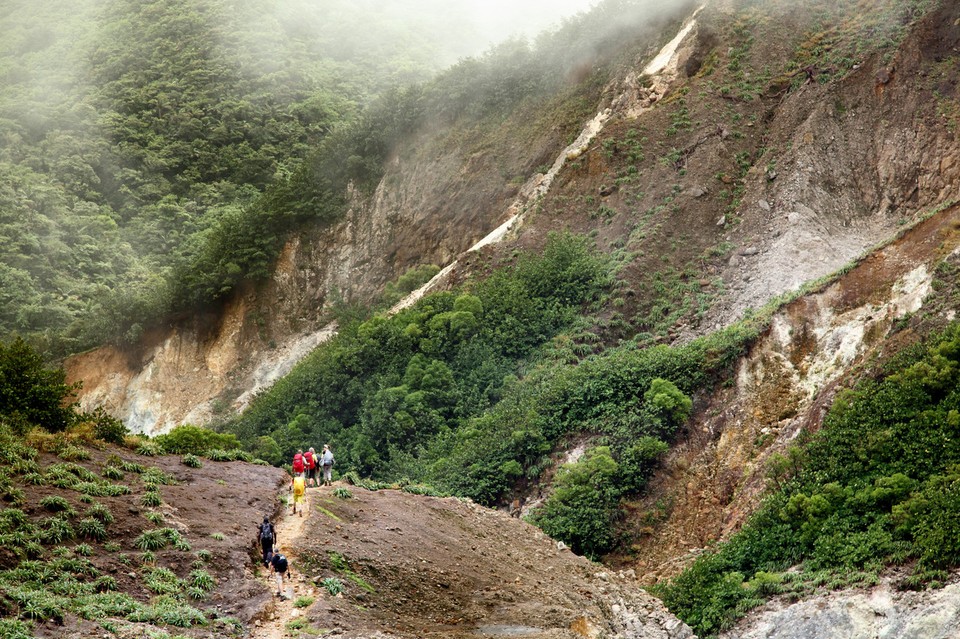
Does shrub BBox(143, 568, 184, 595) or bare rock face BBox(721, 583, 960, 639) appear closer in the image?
shrub BBox(143, 568, 184, 595)

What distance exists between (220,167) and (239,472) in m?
45.0

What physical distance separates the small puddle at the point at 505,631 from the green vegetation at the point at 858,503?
Answer: 14.4 ft

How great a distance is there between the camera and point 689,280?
3316 centimetres

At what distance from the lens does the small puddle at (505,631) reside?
17094 mm

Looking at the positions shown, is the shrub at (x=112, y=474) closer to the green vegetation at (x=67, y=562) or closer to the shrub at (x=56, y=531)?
the green vegetation at (x=67, y=562)

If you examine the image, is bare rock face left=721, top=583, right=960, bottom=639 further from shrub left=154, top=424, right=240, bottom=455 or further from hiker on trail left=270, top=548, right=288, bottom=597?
shrub left=154, top=424, right=240, bottom=455

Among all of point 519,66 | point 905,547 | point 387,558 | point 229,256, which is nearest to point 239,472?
point 387,558

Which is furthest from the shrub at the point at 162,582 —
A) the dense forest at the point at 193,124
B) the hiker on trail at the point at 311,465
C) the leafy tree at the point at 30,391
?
the dense forest at the point at 193,124

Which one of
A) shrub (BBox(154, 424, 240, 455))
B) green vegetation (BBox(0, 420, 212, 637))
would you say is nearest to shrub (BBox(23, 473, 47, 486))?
green vegetation (BBox(0, 420, 212, 637))

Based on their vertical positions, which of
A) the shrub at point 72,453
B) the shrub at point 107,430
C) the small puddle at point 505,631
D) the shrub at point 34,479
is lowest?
the small puddle at point 505,631

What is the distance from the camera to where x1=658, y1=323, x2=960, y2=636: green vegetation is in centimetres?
1825

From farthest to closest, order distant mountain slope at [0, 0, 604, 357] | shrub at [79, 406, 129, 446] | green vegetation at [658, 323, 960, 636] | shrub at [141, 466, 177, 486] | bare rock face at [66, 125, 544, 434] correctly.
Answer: distant mountain slope at [0, 0, 604, 357], bare rock face at [66, 125, 544, 434], shrub at [79, 406, 129, 446], shrub at [141, 466, 177, 486], green vegetation at [658, 323, 960, 636]

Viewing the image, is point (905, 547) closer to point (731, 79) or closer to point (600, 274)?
point (600, 274)

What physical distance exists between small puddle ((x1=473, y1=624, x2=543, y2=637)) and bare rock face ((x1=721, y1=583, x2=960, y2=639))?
4.36 meters
